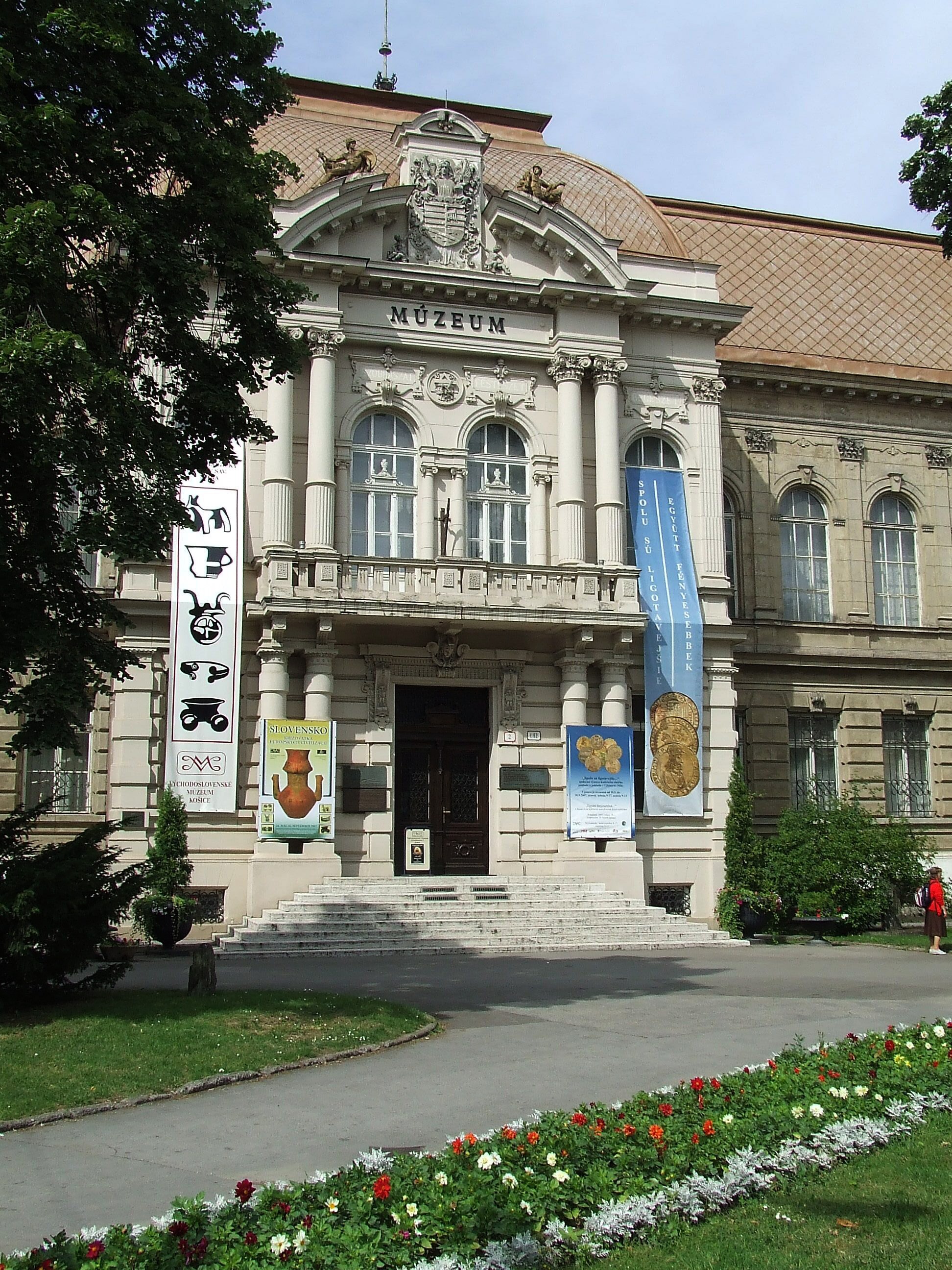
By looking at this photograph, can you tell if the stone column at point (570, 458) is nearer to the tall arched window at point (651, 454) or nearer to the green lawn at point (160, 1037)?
the tall arched window at point (651, 454)

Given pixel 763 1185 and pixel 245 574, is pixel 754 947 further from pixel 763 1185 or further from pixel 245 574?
pixel 763 1185

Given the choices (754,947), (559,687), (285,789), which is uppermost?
(559,687)

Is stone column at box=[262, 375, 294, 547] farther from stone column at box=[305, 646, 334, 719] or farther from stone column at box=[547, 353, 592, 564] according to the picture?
stone column at box=[547, 353, 592, 564]

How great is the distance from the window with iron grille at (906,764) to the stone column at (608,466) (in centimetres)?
1116

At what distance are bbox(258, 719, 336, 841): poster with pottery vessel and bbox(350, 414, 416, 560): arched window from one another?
4.91m

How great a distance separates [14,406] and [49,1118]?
6928 millimetres

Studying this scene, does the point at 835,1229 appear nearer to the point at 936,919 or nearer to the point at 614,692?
the point at 936,919

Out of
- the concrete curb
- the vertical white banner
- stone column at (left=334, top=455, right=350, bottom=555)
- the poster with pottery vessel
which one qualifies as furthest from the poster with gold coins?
the concrete curb

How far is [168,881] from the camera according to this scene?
24.3 metres

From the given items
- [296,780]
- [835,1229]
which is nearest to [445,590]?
[296,780]

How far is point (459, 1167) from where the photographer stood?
7527 mm

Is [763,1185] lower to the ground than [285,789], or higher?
lower

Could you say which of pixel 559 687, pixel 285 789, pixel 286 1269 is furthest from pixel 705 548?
pixel 286 1269

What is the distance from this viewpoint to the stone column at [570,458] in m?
29.0
